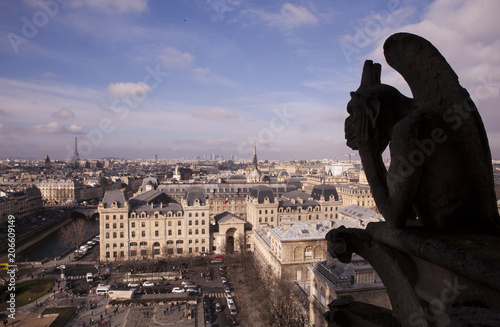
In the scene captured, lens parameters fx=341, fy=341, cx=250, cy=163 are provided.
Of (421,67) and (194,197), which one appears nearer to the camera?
(421,67)

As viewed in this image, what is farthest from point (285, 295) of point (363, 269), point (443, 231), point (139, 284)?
point (443, 231)

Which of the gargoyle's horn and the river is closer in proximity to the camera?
the gargoyle's horn

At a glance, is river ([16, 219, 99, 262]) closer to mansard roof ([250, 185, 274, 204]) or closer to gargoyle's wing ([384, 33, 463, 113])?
mansard roof ([250, 185, 274, 204])

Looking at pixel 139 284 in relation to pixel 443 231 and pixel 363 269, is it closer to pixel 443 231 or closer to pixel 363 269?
pixel 363 269

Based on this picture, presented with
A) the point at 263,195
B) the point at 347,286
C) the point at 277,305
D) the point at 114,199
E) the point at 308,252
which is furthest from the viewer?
the point at 263,195

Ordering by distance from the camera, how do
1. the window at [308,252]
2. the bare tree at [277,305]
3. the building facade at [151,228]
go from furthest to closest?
the building facade at [151,228] < the window at [308,252] < the bare tree at [277,305]

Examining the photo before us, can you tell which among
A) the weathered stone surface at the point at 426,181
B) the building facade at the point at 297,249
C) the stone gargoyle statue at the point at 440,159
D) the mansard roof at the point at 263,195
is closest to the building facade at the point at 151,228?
the mansard roof at the point at 263,195

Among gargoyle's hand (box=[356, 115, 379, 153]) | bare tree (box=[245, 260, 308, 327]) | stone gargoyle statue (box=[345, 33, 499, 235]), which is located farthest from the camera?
bare tree (box=[245, 260, 308, 327])

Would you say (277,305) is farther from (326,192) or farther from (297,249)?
(326,192)

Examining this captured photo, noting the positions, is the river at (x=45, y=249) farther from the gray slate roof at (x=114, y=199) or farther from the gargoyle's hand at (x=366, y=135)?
the gargoyle's hand at (x=366, y=135)

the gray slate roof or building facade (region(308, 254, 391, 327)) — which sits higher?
the gray slate roof

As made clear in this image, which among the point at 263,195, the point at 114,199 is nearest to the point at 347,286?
the point at 263,195

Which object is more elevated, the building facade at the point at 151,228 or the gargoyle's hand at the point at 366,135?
the gargoyle's hand at the point at 366,135

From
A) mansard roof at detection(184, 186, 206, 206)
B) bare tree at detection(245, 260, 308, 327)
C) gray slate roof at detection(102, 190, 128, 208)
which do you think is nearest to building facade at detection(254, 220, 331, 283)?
bare tree at detection(245, 260, 308, 327)
